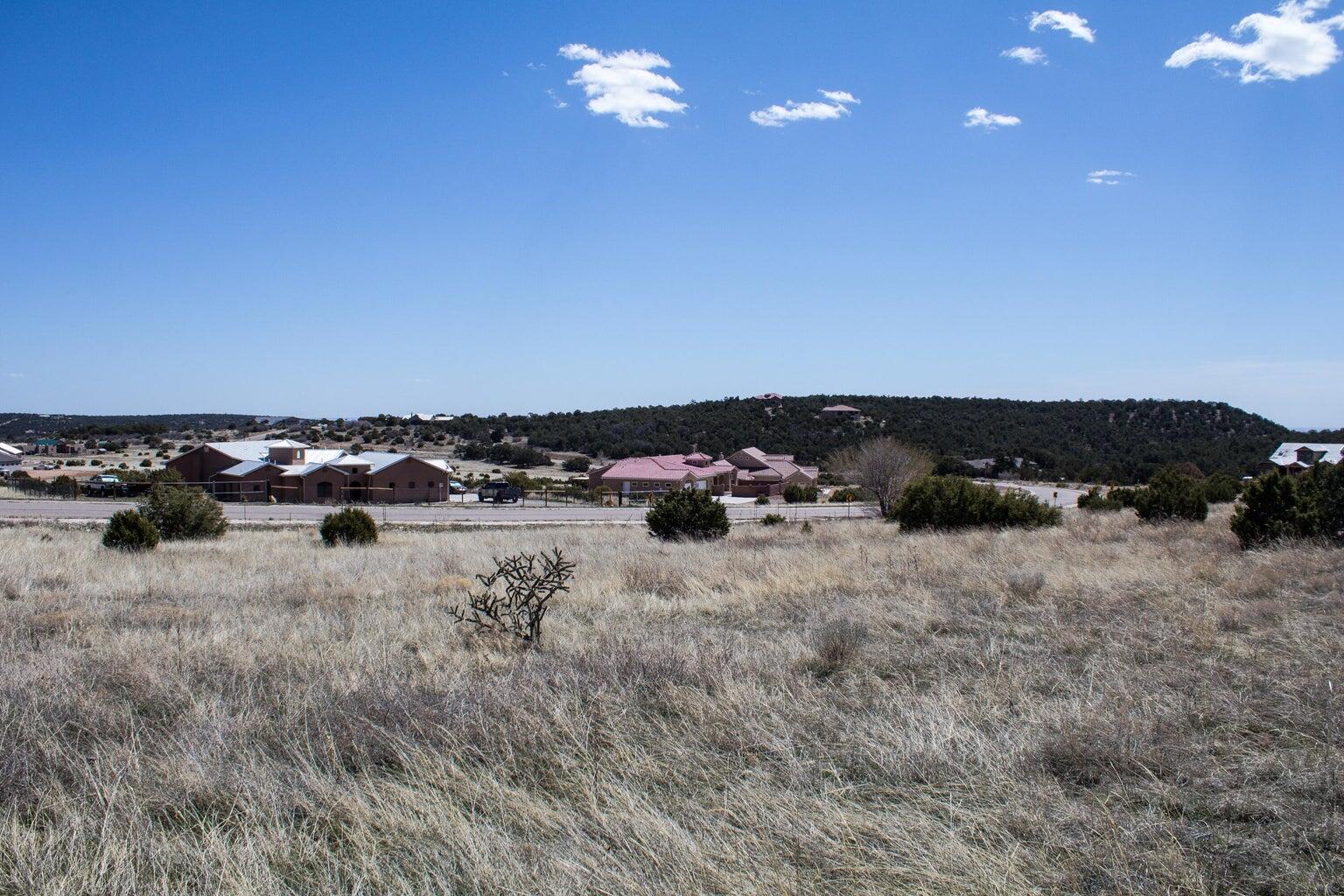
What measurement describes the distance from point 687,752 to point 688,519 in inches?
760

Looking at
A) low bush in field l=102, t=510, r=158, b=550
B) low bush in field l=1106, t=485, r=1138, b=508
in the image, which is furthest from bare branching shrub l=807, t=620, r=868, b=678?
low bush in field l=1106, t=485, r=1138, b=508

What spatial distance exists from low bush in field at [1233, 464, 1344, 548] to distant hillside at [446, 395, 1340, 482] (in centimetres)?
6504

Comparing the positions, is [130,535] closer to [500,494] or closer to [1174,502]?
[1174,502]

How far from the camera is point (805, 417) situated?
4429 inches

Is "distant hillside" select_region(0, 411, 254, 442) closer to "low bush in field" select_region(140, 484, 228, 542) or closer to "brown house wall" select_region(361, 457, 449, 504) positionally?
"brown house wall" select_region(361, 457, 449, 504)

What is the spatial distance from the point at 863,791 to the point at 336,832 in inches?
98.5

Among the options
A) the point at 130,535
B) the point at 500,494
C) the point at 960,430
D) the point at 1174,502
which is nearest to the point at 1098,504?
the point at 1174,502

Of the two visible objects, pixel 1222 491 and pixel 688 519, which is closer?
pixel 688 519

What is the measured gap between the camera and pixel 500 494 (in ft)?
177

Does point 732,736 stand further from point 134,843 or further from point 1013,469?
point 1013,469

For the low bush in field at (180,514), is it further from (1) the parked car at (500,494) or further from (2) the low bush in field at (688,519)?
(1) the parked car at (500,494)

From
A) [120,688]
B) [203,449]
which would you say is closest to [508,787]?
[120,688]

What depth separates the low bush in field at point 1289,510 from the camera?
15.2m

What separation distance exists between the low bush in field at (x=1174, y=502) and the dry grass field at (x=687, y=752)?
53.1 ft
